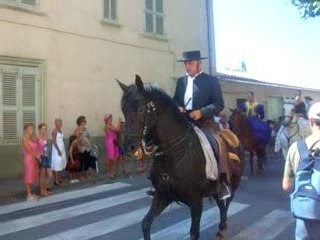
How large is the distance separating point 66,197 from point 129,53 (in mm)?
8452

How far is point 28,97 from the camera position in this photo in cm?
1482

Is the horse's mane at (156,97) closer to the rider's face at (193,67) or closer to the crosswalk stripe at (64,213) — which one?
the rider's face at (193,67)

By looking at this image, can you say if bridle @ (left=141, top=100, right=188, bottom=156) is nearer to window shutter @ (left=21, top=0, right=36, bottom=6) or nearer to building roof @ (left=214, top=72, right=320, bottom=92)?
window shutter @ (left=21, top=0, right=36, bottom=6)

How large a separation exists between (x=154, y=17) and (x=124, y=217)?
39.8ft

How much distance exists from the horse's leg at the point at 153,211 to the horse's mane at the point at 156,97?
2.98 ft

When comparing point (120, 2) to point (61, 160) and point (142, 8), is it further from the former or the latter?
point (61, 160)

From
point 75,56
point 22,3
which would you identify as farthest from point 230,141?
point 75,56

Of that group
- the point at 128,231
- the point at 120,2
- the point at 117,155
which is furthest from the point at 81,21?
the point at 128,231

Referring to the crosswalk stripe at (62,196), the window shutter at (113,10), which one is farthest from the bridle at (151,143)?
the window shutter at (113,10)

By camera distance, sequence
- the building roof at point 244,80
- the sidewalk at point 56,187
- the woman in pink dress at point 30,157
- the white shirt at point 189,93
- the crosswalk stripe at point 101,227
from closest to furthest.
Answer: the white shirt at point 189,93, the crosswalk stripe at point 101,227, the woman in pink dress at point 30,157, the sidewalk at point 56,187, the building roof at point 244,80

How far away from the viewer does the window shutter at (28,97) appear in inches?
578

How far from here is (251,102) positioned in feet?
50.7

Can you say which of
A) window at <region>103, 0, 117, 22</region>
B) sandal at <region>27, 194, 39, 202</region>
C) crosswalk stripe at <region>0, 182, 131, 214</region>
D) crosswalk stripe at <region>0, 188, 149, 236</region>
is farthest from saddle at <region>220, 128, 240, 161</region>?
window at <region>103, 0, 117, 22</region>

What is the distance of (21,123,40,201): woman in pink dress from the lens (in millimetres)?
11094
